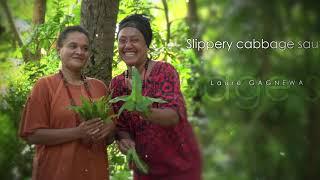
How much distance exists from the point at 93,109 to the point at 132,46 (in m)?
0.39

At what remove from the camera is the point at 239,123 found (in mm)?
1458

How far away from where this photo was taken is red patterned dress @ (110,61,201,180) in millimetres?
2281

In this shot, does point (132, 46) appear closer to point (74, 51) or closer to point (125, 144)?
point (74, 51)

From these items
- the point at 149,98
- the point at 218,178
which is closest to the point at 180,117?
the point at 149,98

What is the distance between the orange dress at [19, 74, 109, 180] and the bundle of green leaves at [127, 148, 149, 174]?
0.27 metres

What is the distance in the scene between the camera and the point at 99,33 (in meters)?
3.42

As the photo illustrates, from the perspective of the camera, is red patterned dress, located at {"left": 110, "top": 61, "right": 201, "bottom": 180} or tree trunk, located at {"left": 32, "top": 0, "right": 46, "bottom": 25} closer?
red patterned dress, located at {"left": 110, "top": 61, "right": 201, "bottom": 180}

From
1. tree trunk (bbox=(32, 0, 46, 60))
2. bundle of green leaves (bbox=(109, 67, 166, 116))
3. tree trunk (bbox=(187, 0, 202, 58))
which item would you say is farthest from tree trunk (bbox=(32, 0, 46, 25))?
tree trunk (bbox=(187, 0, 202, 58))

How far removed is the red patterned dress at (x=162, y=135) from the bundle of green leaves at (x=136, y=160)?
0.04 meters

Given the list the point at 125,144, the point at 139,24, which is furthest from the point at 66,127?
the point at 139,24

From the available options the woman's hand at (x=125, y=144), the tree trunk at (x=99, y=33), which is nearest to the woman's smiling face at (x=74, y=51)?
the woman's hand at (x=125, y=144)

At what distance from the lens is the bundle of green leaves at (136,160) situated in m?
2.32

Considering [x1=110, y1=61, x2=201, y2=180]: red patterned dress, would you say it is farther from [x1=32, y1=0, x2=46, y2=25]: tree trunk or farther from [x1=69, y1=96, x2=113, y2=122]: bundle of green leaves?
[x1=32, y1=0, x2=46, y2=25]: tree trunk

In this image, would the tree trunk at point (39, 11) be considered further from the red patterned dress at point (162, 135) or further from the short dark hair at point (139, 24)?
the red patterned dress at point (162, 135)
